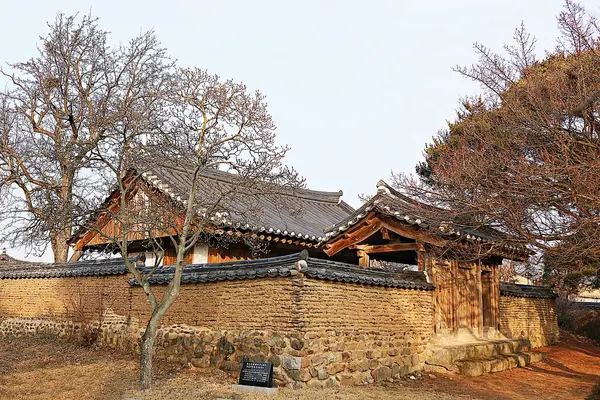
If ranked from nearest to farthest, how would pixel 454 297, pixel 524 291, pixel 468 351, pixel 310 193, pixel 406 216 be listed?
pixel 406 216
pixel 468 351
pixel 454 297
pixel 524 291
pixel 310 193

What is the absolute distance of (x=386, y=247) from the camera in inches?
586

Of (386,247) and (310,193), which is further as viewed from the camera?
(310,193)

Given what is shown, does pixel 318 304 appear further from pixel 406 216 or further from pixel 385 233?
pixel 385 233

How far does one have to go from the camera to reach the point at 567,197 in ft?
35.3

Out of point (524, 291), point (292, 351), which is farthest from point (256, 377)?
point (524, 291)

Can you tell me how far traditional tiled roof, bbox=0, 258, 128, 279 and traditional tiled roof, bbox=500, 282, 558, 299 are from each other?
39.6ft

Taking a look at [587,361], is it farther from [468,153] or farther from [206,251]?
[206,251]

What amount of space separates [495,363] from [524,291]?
6.39m

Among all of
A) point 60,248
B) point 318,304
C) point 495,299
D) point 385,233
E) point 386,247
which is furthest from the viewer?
point 60,248

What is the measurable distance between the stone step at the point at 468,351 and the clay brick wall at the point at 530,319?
1884 mm

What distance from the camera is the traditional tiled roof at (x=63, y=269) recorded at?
15039 millimetres

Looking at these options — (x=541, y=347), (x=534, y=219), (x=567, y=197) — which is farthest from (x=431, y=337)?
(x=541, y=347)

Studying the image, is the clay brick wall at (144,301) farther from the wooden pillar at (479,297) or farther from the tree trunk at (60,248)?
the wooden pillar at (479,297)

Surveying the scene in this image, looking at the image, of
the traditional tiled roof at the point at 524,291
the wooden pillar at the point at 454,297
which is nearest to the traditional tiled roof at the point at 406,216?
the wooden pillar at the point at 454,297
